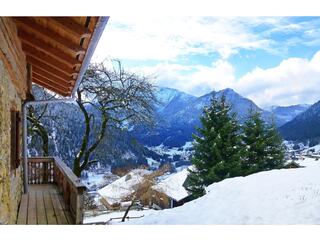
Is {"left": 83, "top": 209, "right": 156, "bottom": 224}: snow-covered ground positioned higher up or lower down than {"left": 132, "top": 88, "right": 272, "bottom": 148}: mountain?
lower down

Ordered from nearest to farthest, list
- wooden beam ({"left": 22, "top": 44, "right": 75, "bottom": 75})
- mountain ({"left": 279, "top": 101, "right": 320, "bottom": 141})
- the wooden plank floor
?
the wooden plank floor, wooden beam ({"left": 22, "top": 44, "right": 75, "bottom": 75}), mountain ({"left": 279, "top": 101, "right": 320, "bottom": 141})

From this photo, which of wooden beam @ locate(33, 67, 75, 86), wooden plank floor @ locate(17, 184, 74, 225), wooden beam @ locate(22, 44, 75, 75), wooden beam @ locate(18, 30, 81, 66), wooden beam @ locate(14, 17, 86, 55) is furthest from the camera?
wooden beam @ locate(33, 67, 75, 86)

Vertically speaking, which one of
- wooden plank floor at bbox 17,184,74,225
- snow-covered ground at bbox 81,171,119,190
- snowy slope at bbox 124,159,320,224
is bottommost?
snow-covered ground at bbox 81,171,119,190

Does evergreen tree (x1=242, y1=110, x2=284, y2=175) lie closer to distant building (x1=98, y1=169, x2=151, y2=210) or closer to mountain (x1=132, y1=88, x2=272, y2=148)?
mountain (x1=132, y1=88, x2=272, y2=148)

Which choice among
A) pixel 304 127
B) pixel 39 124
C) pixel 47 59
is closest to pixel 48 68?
pixel 47 59

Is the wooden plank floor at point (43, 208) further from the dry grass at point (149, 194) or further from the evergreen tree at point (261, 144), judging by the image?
the evergreen tree at point (261, 144)

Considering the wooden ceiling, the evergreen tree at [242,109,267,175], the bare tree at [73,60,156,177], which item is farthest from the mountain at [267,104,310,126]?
the wooden ceiling

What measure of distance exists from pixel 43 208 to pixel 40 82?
2757mm

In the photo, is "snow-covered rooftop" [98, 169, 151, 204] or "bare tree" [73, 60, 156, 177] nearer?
"bare tree" [73, 60, 156, 177]

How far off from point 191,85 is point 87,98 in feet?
31.2

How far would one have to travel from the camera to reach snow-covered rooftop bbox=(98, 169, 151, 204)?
580 inches

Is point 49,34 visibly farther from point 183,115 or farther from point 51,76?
point 183,115

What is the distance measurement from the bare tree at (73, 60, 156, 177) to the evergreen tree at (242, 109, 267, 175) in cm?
669
